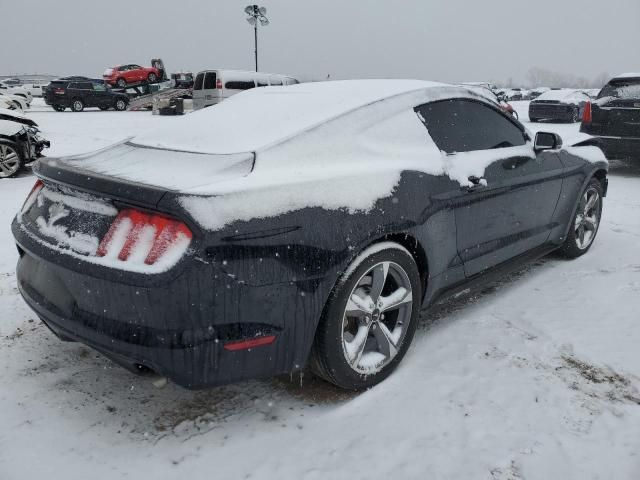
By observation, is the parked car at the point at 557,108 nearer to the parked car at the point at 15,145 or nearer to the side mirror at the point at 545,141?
the parked car at the point at 15,145

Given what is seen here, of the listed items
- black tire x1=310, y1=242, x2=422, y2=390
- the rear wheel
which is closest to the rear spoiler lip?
black tire x1=310, y1=242, x2=422, y2=390

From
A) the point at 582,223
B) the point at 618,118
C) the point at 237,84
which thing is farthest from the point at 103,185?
the point at 237,84

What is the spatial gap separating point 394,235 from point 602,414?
4.06ft

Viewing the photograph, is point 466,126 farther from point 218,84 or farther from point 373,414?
point 218,84

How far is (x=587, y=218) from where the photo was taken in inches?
179

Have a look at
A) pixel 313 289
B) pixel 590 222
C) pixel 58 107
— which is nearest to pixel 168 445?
pixel 313 289

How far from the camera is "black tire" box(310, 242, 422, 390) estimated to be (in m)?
2.25

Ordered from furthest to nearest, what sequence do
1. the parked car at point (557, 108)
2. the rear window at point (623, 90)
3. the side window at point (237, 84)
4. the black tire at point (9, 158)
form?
1. the parked car at point (557, 108)
2. the side window at point (237, 84)
3. the rear window at point (623, 90)
4. the black tire at point (9, 158)

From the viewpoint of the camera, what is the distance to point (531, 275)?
416cm

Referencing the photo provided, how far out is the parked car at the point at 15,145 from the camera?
790 cm

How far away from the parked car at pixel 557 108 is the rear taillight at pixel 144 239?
63.3ft

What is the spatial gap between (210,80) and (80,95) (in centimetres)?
1017

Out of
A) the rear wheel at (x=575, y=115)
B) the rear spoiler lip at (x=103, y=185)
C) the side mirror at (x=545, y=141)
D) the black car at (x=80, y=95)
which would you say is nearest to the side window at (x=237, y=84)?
the black car at (x=80, y=95)

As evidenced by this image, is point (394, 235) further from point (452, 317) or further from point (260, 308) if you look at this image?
point (452, 317)
